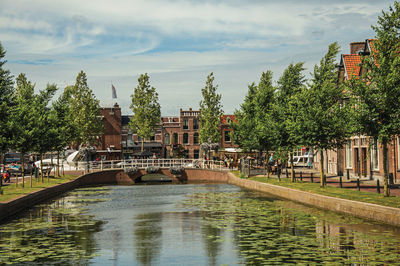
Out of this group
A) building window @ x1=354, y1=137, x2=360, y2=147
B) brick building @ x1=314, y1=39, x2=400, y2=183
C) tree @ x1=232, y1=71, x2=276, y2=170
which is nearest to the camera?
brick building @ x1=314, y1=39, x2=400, y2=183

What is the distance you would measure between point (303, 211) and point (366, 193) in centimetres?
380

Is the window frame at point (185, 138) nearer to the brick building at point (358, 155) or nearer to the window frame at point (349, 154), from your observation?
the brick building at point (358, 155)

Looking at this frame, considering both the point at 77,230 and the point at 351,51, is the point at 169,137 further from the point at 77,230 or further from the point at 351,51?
the point at 77,230

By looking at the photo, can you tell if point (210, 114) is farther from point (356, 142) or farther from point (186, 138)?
point (356, 142)

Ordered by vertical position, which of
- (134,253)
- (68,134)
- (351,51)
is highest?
(351,51)

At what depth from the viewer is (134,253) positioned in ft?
54.4

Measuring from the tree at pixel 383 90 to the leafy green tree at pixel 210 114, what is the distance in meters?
61.2

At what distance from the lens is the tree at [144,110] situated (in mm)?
88875

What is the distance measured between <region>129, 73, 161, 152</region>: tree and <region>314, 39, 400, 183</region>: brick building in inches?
1634

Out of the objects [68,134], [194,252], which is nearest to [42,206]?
[194,252]

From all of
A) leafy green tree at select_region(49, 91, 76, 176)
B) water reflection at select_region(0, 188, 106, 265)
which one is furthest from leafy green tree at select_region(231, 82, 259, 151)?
water reflection at select_region(0, 188, 106, 265)

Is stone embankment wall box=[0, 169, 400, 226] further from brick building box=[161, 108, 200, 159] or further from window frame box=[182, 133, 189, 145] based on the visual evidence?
window frame box=[182, 133, 189, 145]

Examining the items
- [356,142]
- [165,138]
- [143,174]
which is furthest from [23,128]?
[165,138]

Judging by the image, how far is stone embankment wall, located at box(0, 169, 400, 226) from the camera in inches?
837
